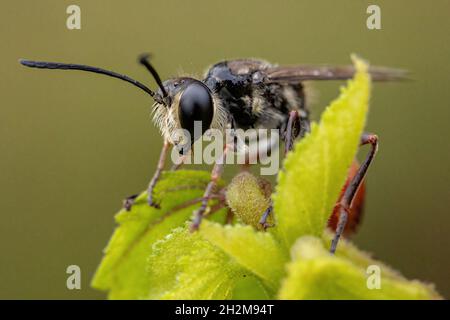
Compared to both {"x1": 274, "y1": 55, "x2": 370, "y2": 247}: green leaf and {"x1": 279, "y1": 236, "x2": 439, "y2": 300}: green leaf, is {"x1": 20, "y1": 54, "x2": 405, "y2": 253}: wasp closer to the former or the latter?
{"x1": 274, "y1": 55, "x2": 370, "y2": 247}: green leaf

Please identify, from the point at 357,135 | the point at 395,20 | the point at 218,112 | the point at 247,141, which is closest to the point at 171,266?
the point at 357,135

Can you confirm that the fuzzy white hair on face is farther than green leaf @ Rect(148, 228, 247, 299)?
Yes

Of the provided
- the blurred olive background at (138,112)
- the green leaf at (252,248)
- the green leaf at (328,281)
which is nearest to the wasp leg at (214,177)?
the green leaf at (252,248)

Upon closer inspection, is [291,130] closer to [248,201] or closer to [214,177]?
[214,177]

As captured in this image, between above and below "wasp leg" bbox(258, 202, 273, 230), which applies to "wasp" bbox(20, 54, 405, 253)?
above

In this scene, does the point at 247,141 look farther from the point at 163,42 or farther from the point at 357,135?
the point at 163,42

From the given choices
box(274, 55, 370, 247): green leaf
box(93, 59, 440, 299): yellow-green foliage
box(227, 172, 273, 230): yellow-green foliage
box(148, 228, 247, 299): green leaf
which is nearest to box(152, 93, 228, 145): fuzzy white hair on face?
box(93, 59, 440, 299): yellow-green foliage

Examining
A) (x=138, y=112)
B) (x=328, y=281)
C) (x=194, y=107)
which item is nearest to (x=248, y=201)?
(x=328, y=281)
